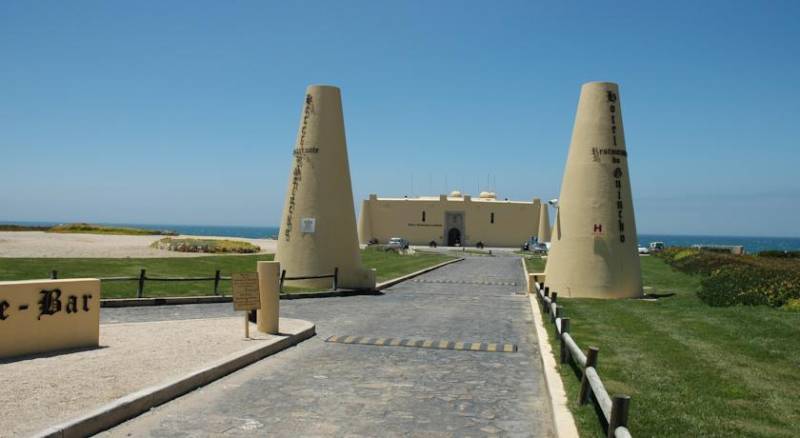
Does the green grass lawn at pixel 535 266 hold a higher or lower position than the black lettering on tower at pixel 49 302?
lower

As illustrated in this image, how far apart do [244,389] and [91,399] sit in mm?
1982

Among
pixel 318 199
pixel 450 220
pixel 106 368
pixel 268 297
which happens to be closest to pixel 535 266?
pixel 318 199

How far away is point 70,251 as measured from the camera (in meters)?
31.1

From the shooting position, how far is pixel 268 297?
13.5 meters

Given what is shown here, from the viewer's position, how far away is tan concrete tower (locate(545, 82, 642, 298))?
71.3 feet

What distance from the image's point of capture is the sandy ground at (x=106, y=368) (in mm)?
7426

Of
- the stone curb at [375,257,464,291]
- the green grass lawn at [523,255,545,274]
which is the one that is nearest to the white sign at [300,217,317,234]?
the stone curb at [375,257,464,291]

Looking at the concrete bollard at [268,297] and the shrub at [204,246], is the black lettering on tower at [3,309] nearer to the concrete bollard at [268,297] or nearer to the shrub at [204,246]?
the concrete bollard at [268,297]

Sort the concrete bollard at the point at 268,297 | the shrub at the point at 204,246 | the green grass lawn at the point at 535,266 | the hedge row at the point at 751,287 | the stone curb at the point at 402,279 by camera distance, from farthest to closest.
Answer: the green grass lawn at the point at 535,266 < the shrub at the point at 204,246 < the stone curb at the point at 402,279 < the hedge row at the point at 751,287 < the concrete bollard at the point at 268,297

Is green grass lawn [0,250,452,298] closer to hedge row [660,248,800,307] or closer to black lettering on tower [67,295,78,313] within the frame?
black lettering on tower [67,295,78,313]

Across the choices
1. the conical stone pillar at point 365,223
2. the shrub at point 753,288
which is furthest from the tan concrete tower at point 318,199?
the conical stone pillar at point 365,223

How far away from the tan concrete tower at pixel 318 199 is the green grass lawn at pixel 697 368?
349 inches

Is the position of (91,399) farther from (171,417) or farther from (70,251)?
(70,251)

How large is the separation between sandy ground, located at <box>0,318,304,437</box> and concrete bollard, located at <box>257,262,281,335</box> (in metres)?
0.26
